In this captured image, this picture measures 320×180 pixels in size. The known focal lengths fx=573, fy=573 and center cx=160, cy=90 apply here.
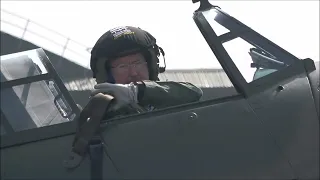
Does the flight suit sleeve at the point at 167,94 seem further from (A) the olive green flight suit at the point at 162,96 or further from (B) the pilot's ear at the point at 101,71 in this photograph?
(B) the pilot's ear at the point at 101,71

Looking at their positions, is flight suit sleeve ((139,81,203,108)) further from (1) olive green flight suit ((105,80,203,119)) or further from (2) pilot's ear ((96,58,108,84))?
(2) pilot's ear ((96,58,108,84))

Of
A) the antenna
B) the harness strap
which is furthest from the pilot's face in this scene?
the harness strap

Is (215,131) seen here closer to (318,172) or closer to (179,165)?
(179,165)

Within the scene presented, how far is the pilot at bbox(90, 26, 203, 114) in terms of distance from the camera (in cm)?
390

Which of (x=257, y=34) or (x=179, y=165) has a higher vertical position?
(x=257, y=34)

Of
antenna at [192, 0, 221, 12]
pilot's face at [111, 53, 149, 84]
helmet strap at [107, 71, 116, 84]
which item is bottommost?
helmet strap at [107, 71, 116, 84]

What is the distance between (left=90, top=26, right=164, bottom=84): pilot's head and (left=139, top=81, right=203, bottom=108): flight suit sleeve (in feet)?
1.55

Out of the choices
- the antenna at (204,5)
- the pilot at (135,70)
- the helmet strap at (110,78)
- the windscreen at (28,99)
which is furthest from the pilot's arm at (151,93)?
the antenna at (204,5)

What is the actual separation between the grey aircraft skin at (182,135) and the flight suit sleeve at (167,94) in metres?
0.22

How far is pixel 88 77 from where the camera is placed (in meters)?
28.9

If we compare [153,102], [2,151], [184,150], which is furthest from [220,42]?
[2,151]

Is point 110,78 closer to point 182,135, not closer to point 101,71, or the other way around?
point 101,71

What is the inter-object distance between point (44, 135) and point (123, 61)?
111 cm

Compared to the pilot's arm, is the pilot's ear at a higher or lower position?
lower
